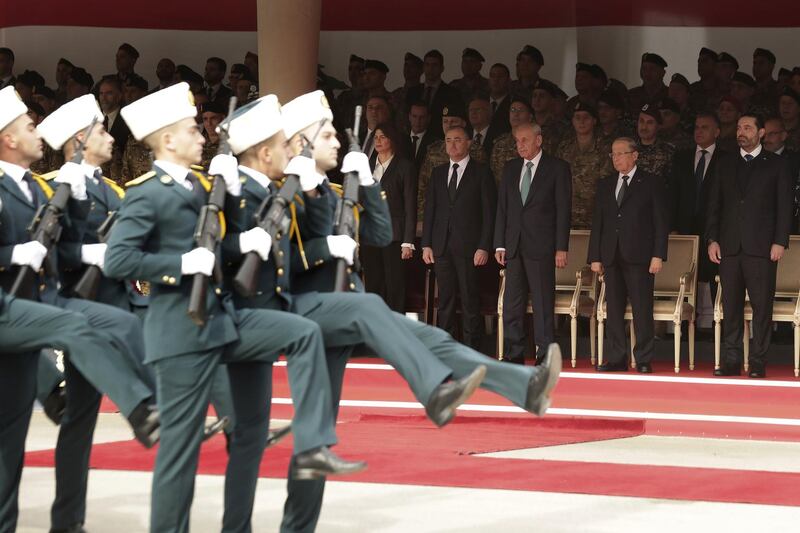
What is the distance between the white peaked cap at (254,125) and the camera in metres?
5.43

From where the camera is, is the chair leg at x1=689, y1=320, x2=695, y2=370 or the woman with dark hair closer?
the chair leg at x1=689, y1=320, x2=695, y2=370

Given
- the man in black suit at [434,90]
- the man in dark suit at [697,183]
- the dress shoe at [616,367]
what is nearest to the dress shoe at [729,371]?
the dress shoe at [616,367]

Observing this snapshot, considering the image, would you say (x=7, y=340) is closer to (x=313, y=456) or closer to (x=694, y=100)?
(x=313, y=456)

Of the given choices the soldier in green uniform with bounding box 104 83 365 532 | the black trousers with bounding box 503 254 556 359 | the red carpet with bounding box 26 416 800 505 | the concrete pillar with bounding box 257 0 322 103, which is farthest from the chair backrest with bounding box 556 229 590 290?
the soldier in green uniform with bounding box 104 83 365 532

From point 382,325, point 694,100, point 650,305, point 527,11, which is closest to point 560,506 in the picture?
point 382,325

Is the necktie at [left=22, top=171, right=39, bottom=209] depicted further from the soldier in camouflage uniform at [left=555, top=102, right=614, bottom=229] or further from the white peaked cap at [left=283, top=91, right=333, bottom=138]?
the soldier in camouflage uniform at [left=555, top=102, right=614, bottom=229]

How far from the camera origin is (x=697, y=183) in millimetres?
10797

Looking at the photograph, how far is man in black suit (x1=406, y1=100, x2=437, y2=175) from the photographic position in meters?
11.5

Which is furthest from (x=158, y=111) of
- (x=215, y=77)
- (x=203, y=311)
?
(x=215, y=77)

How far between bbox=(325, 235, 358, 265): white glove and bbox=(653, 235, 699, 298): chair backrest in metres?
5.42

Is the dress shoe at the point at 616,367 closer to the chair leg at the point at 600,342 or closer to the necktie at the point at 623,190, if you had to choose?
the chair leg at the point at 600,342

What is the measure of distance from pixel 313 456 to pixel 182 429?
0.48 meters

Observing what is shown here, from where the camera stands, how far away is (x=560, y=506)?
22.1 feet

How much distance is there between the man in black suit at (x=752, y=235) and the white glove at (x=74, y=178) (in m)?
5.22
